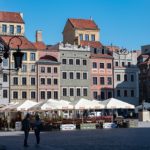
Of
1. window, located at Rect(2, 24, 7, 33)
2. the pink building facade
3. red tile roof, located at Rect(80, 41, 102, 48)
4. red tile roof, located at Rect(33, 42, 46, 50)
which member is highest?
window, located at Rect(2, 24, 7, 33)

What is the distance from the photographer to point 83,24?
265 feet

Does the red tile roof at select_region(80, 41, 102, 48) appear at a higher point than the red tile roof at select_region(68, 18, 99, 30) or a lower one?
lower

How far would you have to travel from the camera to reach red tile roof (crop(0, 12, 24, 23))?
234ft

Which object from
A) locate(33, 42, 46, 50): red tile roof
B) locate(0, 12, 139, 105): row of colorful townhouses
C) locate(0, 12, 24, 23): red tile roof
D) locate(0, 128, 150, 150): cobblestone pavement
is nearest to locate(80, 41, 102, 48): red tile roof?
locate(0, 12, 139, 105): row of colorful townhouses

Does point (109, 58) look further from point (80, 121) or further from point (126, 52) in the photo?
point (80, 121)

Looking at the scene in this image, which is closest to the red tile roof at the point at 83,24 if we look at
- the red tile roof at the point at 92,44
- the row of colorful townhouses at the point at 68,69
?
the row of colorful townhouses at the point at 68,69

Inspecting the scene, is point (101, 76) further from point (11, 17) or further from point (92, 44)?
point (11, 17)

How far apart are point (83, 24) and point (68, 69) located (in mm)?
12934

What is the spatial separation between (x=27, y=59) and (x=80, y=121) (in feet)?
94.7

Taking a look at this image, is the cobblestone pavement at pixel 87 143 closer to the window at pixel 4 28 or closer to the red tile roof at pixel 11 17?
the window at pixel 4 28

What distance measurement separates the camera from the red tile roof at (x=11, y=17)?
7144cm

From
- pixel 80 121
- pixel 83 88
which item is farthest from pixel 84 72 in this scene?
pixel 80 121

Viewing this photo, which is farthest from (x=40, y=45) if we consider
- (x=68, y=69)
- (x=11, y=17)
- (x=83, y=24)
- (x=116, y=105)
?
(x=116, y=105)

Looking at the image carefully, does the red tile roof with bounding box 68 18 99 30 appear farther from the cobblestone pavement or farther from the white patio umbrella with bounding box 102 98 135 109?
the cobblestone pavement
